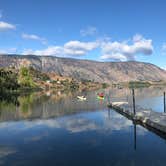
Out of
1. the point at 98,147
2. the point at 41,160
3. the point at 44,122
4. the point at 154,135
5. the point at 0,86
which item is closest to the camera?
the point at 41,160

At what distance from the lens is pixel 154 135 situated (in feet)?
134

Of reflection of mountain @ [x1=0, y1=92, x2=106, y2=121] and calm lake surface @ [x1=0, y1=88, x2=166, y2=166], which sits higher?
reflection of mountain @ [x1=0, y1=92, x2=106, y2=121]

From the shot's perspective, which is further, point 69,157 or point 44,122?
point 44,122

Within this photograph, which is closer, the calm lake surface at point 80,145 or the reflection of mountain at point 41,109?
the calm lake surface at point 80,145

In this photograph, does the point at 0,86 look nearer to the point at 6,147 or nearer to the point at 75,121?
the point at 75,121

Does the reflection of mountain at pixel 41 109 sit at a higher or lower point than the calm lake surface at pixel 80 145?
higher

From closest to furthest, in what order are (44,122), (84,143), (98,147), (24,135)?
(98,147)
(84,143)
(24,135)
(44,122)

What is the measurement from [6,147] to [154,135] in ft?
69.3

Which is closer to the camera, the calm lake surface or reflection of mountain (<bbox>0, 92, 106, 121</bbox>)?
the calm lake surface

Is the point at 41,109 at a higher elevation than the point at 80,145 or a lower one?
higher

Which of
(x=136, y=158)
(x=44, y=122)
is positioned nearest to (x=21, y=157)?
(x=136, y=158)

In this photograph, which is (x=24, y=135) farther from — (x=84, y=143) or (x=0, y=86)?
(x=0, y=86)

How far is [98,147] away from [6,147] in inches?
463

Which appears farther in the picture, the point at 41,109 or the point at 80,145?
the point at 41,109
